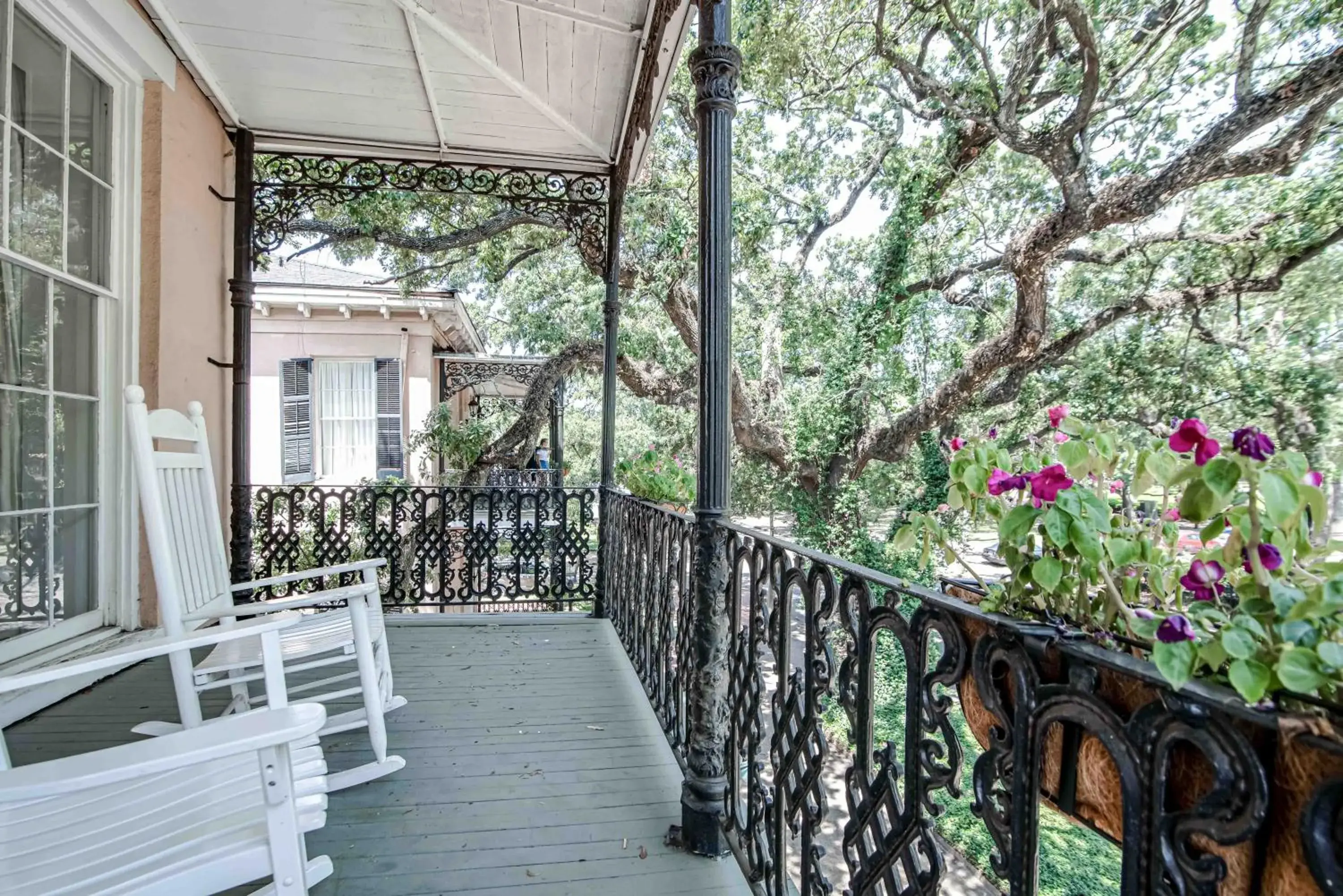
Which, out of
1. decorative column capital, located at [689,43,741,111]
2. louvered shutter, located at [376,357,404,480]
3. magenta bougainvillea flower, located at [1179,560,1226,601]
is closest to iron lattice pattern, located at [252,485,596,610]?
decorative column capital, located at [689,43,741,111]

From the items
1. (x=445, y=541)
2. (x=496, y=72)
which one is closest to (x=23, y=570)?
(x=445, y=541)

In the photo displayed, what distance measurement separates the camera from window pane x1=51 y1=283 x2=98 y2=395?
2285 mm

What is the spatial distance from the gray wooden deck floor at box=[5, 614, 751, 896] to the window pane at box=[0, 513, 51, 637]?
42cm

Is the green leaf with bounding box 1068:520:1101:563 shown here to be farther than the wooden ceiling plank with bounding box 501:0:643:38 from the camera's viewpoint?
No

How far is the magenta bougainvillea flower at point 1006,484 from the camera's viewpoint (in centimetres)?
84

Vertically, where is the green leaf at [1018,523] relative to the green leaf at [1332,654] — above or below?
above

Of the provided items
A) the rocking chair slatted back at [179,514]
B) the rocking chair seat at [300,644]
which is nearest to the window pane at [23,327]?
the rocking chair slatted back at [179,514]

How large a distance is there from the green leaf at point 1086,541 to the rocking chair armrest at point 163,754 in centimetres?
107

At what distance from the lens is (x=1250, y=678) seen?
0.51m

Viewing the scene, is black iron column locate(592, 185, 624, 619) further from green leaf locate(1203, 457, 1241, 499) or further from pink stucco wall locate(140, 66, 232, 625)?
green leaf locate(1203, 457, 1241, 499)

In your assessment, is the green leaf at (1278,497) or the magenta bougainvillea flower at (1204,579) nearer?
the green leaf at (1278,497)

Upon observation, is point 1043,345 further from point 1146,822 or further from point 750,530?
point 1146,822

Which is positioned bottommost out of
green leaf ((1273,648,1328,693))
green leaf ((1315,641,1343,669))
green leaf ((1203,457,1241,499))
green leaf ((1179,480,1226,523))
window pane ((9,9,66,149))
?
green leaf ((1273,648,1328,693))

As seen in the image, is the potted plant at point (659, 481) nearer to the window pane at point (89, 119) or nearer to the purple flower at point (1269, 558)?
the purple flower at point (1269, 558)
